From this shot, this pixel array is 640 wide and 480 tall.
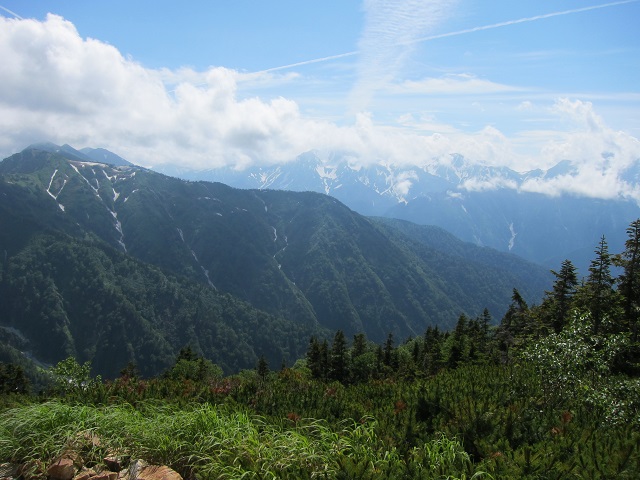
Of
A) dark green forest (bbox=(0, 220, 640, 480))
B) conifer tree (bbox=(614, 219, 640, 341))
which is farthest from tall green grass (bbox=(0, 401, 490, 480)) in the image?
conifer tree (bbox=(614, 219, 640, 341))

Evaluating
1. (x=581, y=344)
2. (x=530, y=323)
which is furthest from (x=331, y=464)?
(x=530, y=323)

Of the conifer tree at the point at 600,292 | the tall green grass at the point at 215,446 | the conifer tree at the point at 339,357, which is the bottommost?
the conifer tree at the point at 339,357

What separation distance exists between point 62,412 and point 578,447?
384 inches

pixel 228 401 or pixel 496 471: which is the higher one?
pixel 496 471

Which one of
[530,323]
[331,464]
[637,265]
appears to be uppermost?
[637,265]

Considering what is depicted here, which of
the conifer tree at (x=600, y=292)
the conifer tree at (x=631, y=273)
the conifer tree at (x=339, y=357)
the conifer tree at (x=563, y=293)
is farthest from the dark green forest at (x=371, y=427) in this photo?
the conifer tree at (x=339, y=357)

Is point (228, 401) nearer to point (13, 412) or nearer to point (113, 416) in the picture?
point (113, 416)

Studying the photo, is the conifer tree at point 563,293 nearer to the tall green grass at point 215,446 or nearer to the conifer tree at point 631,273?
the conifer tree at point 631,273

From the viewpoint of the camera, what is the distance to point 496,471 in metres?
6.13

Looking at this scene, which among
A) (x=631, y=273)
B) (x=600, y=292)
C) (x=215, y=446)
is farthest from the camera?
(x=600, y=292)

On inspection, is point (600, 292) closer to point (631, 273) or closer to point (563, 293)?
point (631, 273)

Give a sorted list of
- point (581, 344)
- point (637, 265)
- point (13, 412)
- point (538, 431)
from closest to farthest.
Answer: point (538, 431)
point (13, 412)
point (581, 344)
point (637, 265)

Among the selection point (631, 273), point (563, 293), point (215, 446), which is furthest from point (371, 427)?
point (563, 293)

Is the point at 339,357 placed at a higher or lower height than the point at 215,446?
lower
